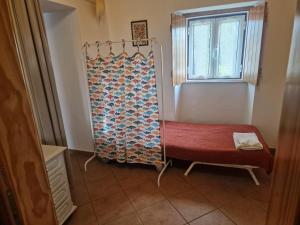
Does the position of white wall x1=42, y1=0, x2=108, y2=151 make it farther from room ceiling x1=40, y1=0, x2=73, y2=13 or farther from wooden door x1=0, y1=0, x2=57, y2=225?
wooden door x1=0, y1=0, x2=57, y2=225

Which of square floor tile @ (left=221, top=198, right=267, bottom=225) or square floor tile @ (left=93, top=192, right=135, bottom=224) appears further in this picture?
square floor tile @ (left=93, top=192, right=135, bottom=224)

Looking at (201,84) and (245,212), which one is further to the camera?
(201,84)

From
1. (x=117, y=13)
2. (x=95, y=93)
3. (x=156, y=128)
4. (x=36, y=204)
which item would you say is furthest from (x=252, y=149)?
(x=117, y=13)

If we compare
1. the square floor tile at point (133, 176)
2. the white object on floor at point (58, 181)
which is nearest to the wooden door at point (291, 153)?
the white object on floor at point (58, 181)

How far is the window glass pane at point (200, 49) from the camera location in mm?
3240

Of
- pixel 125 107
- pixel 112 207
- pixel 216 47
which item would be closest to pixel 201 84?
pixel 216 47

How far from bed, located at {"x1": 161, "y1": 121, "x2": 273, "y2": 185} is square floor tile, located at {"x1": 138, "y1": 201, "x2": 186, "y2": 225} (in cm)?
66

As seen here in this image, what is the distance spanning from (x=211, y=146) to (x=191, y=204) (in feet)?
2.50

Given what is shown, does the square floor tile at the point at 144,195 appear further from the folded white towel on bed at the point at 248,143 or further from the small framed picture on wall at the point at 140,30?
the small framed picture on wall at the point at 140,30

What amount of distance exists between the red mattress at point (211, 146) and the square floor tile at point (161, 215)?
A: 2.28 feet

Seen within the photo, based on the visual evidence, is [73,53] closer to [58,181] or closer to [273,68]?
[58,181]

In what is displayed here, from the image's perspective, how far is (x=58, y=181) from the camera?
177cm

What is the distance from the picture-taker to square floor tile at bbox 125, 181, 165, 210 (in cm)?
212

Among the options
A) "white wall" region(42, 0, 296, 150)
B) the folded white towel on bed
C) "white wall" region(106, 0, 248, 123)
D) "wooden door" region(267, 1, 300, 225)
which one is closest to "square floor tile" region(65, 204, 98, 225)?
"white wall" region(42, 0, 296, 150)
